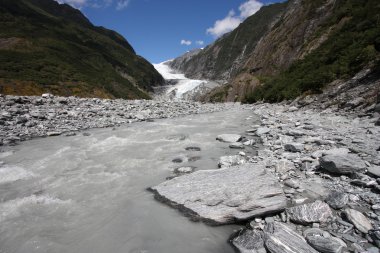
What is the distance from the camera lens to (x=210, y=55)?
6718 inches

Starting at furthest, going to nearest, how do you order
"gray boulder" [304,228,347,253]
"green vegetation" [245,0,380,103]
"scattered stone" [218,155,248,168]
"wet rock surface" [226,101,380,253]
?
"green vegetation" [245,0,380,103] → "scattered stone" [218,155,248,168] → "wet rock surface" [226,101,380,253] → "gray boulder" [304,228,347,253]

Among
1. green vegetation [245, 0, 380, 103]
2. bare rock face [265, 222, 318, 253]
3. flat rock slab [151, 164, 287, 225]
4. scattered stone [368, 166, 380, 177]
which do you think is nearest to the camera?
bare rock face [265, 222, 318, 253]

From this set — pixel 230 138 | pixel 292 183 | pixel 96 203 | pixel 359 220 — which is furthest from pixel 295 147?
pixel 96 203

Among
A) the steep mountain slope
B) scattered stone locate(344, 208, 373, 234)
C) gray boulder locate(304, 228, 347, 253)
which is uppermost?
the steep mountain slope

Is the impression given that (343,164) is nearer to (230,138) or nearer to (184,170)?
(184,170)

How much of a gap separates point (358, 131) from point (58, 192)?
419 inches

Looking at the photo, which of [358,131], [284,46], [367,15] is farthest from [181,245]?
[284,46]

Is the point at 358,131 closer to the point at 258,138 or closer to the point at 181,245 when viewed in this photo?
the point at 258,138

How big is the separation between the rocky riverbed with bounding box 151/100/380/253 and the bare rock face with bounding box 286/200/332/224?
0.05 ft

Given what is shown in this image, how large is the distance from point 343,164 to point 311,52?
3251 centimetres

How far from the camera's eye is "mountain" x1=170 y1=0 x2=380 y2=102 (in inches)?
806

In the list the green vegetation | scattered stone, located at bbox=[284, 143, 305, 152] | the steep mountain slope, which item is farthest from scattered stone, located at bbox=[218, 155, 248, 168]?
the steep mountain slope

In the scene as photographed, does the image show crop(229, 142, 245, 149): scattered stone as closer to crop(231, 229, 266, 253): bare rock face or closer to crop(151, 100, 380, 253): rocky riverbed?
crop(151, 100, 380, 253): rocky riverbed

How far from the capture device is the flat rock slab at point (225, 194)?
5.12m
